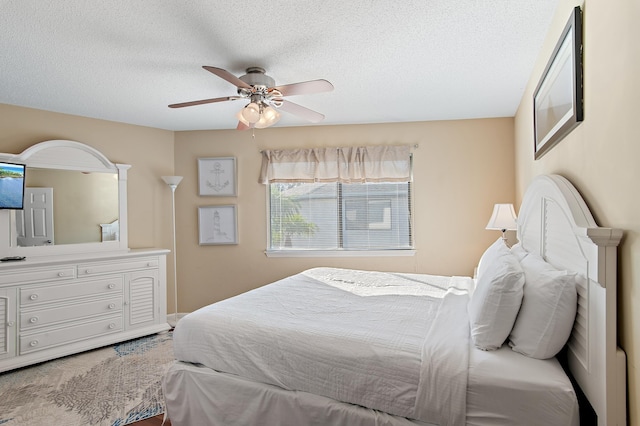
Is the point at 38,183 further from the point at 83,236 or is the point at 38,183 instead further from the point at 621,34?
the point at 621,34

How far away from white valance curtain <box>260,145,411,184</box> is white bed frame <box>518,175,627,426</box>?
96.5 inches

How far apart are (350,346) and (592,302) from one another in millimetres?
982

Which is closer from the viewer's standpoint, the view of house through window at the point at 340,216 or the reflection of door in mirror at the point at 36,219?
the reflection of door in mirror at the point at 36,219

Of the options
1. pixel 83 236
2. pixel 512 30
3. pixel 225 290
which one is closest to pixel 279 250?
pixel 225 290

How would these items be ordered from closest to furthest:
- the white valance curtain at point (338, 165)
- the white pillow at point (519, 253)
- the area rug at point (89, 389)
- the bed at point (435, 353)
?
the bed at point (435, 353) → the white pillow at point (519, 253) → the area rug at point (89, 389) → the white valance curtain at point (338, 165)

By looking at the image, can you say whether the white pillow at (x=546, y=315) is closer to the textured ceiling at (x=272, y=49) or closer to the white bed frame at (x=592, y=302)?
the white bed frame at (x=592, y=302)

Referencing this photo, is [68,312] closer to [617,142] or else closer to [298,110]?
[298,110]

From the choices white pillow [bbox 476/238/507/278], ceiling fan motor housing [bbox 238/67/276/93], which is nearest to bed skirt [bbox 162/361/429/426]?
white pillow [bbox 476/238/507/278]

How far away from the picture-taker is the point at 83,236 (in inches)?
155

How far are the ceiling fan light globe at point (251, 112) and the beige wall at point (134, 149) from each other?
2459 millimetres

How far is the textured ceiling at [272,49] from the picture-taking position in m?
2.01

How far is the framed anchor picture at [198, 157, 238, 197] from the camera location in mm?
4633

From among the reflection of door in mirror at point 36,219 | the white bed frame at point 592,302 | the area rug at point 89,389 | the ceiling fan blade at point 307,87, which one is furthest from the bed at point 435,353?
the reflection of door in mirror at point 36,219

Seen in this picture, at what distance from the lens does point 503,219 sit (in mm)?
3418
